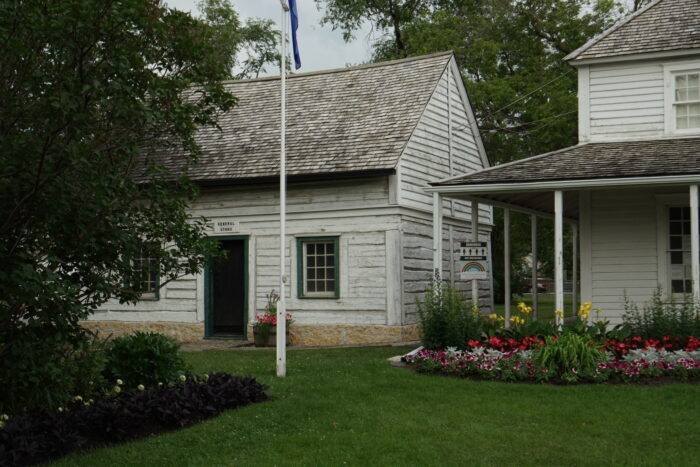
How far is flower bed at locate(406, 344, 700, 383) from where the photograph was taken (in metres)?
10.4

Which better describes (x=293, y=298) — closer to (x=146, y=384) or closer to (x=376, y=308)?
(x=376, y=308)

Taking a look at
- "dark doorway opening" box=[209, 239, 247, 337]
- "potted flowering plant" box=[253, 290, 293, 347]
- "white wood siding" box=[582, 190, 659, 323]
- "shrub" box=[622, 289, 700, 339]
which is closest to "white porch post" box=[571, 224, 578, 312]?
"white wood siding" box=[582, 190, 659, 323]

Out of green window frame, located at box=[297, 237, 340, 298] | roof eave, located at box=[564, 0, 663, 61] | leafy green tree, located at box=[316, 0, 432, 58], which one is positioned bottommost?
green window frame, located at box=[297, 237, 340, 298]

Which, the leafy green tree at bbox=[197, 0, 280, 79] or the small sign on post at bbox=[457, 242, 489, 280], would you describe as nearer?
the small sign on post at bbox=[457, 242, 489, 280]

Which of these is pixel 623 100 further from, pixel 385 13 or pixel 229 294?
pixel 385 13

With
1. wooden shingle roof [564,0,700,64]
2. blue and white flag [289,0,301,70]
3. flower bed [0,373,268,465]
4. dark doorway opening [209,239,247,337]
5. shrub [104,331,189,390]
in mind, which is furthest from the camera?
dark doorway opening [209,239,247,337]

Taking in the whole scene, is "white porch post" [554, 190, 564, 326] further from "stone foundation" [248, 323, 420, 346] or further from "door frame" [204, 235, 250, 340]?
"door frame" [204, 235, 250, 340]

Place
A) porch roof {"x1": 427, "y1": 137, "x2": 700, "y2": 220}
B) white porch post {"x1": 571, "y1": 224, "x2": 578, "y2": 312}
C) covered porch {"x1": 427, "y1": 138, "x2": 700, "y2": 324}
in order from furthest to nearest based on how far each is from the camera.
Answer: white porch post {"x1": 571, "y1": 224, "x2": 578, "y2": 312}
covered porch {"x1": 427, "y1": 138, "x2": 700, "y2": 324}
porch roof {"x1": 427, "y1": 137, "x2": 700, "y2": 220}

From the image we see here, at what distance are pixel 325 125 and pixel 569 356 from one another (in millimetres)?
8997

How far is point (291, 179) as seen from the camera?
54.9ft

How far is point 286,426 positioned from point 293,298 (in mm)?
8989

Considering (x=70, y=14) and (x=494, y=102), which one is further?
(x=494, y=102)

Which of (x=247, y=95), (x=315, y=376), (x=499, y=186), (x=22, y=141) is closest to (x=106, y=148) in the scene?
(x=22, y=141)

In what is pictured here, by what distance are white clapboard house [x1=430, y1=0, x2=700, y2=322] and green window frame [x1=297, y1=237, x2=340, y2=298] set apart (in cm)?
354
